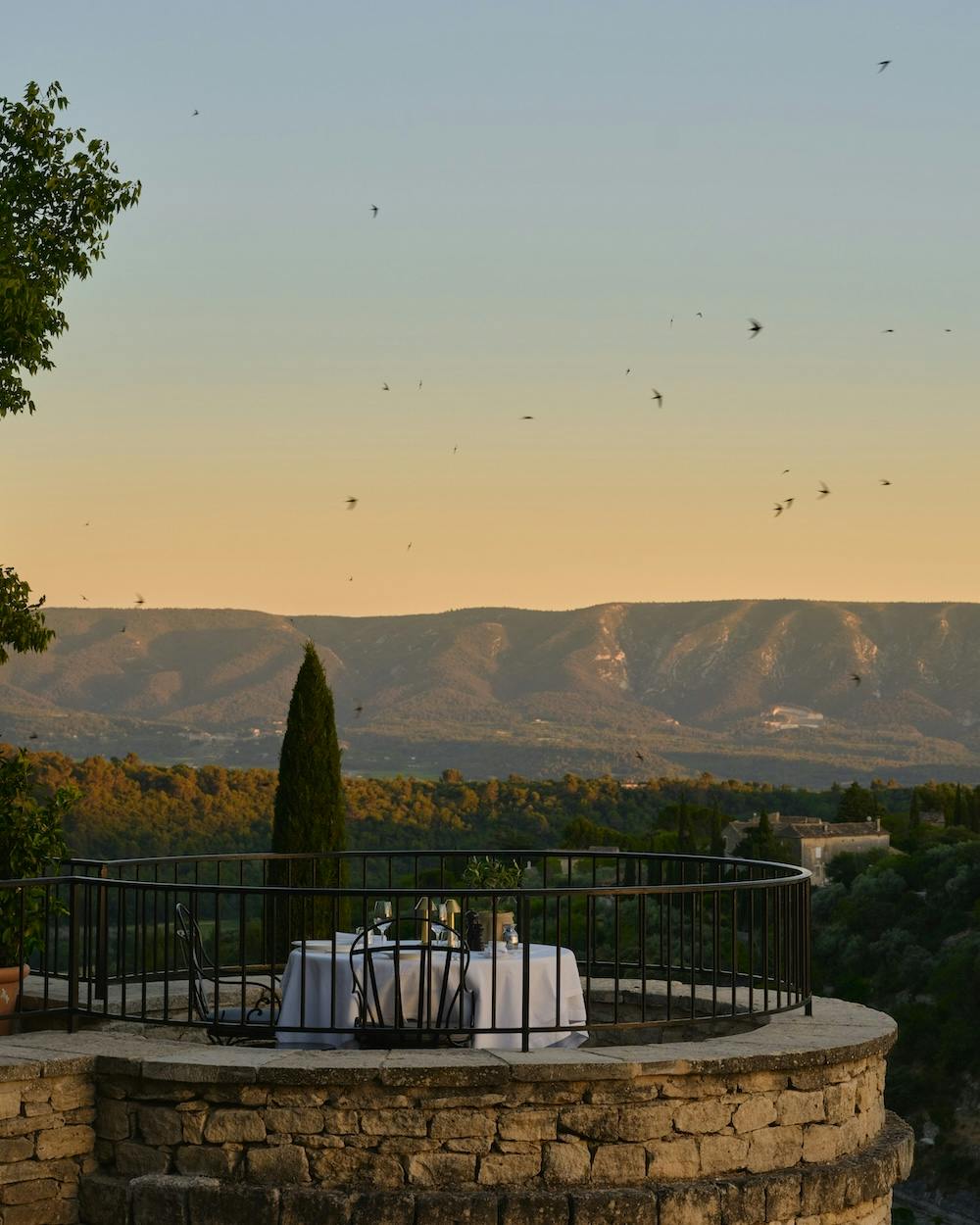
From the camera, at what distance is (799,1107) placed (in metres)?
7.81

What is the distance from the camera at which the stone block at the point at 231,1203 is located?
721cm

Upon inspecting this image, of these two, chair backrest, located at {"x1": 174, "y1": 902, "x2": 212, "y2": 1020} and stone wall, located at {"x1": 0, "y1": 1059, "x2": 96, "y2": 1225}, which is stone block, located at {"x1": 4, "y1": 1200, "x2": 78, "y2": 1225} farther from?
chair backrest, located at {"x1": 174, "y1": 902, "x2": 212, "y2": 1020}

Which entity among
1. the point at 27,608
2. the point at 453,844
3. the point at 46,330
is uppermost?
the point at 46,330

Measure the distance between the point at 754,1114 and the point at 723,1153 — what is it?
0.25 metres

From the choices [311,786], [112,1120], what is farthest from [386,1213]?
[311,786]

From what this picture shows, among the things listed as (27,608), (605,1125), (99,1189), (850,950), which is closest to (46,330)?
(27,608)

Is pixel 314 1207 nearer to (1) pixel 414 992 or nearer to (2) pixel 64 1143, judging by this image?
→ (2) pixel 64 1143

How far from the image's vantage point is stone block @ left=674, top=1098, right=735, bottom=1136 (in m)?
7.47

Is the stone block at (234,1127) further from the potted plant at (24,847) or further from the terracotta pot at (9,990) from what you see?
the potted plant at (24,847)

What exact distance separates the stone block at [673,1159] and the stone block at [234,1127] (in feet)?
6.09

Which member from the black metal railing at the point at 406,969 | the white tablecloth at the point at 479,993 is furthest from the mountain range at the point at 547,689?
the white tablecloth at the point at 479,993

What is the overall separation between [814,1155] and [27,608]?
705cm

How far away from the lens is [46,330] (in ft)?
39.1

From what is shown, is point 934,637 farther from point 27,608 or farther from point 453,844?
point 27,608
